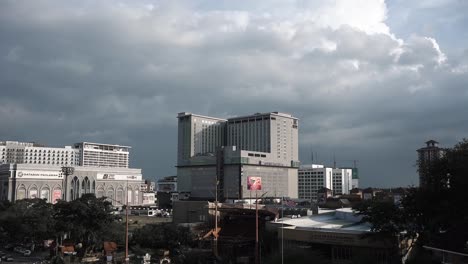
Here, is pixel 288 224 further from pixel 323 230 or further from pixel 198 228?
pixel 198 228

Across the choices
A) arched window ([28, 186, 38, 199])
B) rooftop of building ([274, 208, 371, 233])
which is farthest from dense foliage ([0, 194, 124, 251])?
arched window ([28, 186, 38, 199])

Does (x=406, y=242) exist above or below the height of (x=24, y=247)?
above

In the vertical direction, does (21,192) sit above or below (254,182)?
below

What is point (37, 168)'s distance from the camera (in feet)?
656

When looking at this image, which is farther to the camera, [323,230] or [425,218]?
[323,230]

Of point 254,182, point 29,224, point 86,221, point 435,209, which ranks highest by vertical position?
point 254,182

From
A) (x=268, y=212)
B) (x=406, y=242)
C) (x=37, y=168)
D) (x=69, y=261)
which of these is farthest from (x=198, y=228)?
(x=37, y=168)

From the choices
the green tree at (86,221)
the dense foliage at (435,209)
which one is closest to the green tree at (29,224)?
the green tree at (86,221)

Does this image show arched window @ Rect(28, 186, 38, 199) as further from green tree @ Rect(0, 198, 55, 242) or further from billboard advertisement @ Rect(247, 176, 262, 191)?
green tree @ Rect(0, 198, 55, 242)

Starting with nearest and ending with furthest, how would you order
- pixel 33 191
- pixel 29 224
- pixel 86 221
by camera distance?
pixel 86 221 < pixel 29 224 < pixel 33 191

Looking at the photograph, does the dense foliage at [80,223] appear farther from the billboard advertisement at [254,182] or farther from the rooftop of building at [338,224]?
the billboard advertisement at [254,182]

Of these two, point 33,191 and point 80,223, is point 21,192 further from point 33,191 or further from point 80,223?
point 80,223

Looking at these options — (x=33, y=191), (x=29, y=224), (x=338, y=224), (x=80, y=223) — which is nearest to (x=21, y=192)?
(x=33, y=191)

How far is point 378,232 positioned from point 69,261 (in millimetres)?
44127
